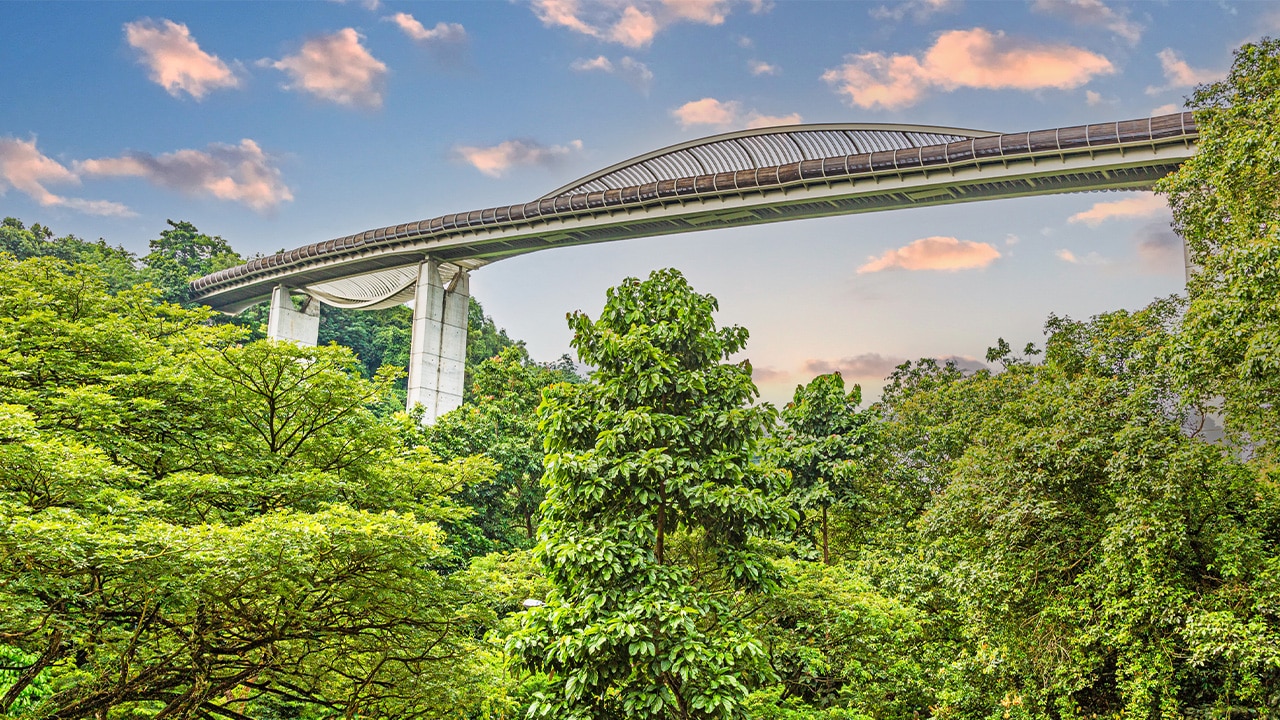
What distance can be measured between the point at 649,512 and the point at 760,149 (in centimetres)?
2120

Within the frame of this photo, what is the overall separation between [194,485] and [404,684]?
319cm

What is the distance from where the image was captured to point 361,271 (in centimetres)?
3941

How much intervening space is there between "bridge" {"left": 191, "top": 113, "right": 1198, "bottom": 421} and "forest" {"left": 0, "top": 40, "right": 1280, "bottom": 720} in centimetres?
786

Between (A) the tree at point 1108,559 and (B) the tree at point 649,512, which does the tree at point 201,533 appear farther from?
(A) the tree at point 1108,559

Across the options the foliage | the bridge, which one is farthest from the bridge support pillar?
the foliage

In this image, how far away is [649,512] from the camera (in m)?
8.53

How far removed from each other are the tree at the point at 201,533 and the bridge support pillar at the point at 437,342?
73.7ft

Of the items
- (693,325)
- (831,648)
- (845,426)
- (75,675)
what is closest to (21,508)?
(75,675)

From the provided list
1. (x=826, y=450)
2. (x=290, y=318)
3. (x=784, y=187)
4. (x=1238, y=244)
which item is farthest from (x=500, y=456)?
(x=290, y=318)

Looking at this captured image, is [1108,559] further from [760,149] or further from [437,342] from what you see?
[437,342]

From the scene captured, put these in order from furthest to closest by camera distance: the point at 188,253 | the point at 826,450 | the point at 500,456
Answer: the point at 188,253 → the point at 500,456 → the point at 826,450

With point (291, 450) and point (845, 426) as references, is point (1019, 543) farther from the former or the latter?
point (291, 450)

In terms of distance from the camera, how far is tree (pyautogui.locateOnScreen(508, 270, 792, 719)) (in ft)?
24.6

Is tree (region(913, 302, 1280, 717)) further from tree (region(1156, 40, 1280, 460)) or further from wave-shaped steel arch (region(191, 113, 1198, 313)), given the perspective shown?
wave-shaped steel arch (region(191, 113, 1198, 313))
